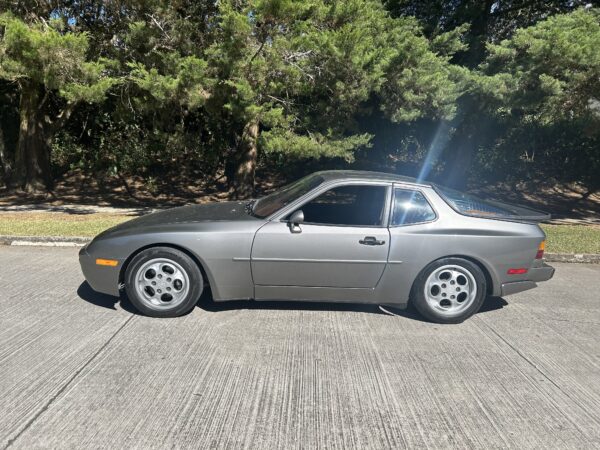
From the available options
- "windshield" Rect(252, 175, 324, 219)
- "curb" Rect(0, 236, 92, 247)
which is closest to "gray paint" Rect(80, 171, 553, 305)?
"windshield" Rect(252, 175, 324, 219)

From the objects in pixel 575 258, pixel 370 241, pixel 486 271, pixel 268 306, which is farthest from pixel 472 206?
pixel 575 258

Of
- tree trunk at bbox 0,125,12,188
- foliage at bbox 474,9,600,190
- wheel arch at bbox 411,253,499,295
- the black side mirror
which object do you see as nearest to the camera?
Answer: the black side mirror

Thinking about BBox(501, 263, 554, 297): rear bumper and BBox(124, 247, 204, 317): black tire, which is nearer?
BBox(124, 247, 204, 317): black tire

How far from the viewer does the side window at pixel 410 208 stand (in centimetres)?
427

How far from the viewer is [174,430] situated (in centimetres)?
261

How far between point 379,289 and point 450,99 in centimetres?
703

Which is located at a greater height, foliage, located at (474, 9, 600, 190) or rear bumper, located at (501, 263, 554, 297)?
foliage, located at (474, 9, 600, 190)

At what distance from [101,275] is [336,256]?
214cm

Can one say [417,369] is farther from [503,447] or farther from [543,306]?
[543,306]

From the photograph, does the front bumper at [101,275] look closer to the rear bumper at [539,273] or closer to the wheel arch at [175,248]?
the wheel arch at [175,248]

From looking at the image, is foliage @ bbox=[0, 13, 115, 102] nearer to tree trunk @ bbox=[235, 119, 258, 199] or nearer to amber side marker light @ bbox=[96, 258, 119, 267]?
tree trunk @ bbox=[235, 119, 258, 199]

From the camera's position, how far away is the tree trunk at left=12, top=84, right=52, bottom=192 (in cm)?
1291

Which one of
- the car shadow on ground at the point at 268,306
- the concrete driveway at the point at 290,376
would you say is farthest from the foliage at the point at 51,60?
the car shadow on ground at the point at 268,306

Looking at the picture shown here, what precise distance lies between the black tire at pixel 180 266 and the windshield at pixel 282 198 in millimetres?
793
